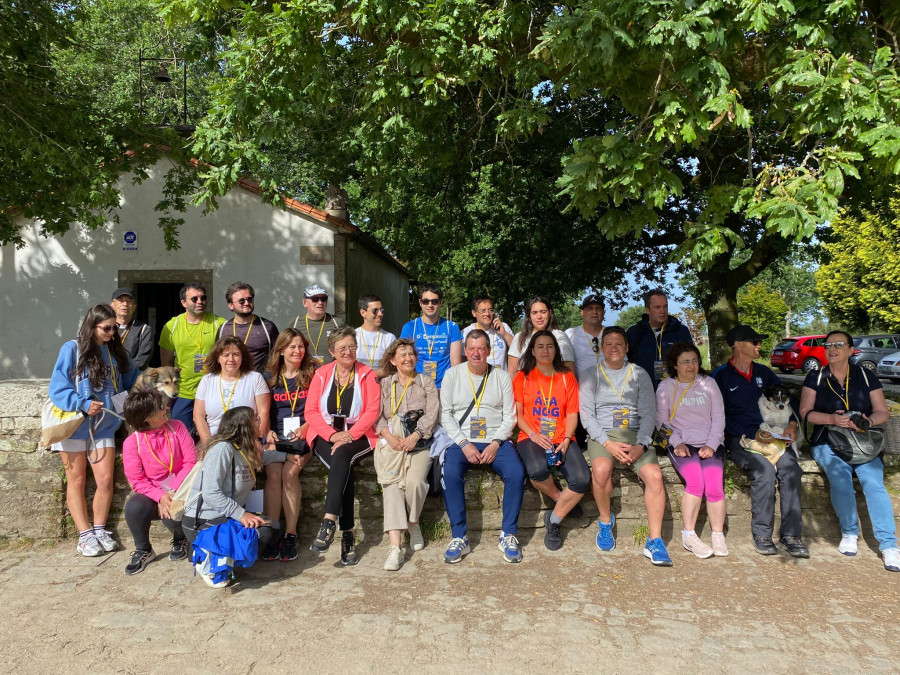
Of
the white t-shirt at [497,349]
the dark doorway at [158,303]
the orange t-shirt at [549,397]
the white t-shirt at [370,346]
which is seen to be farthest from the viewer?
the dark doorway at [158,303]

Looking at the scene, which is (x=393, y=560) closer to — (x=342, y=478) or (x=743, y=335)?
(x=342, y=478)

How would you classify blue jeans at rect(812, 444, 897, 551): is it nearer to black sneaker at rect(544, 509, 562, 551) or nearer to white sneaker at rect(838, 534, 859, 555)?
white sneaker at rect(838, 534, 859, 555)

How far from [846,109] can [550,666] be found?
3694mm

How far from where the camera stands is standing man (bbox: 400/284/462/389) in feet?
19.0

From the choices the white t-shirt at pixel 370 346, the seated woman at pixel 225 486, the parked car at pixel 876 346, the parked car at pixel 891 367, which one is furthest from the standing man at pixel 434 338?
the parked car at pixel 876 346

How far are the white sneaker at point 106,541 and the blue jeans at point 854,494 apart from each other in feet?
18.2

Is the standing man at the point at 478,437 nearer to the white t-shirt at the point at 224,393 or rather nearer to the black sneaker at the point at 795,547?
the white t-shirt at the point at 224,393

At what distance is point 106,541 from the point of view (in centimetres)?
481

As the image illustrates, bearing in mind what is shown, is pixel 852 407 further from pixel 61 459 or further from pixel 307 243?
pixel 307 243

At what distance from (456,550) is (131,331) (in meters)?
3.31

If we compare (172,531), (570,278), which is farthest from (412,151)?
(172,531)

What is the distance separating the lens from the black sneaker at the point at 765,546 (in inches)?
188

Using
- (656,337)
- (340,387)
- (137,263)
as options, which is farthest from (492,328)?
(137,263)

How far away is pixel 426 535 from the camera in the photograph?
5047 millimetres
